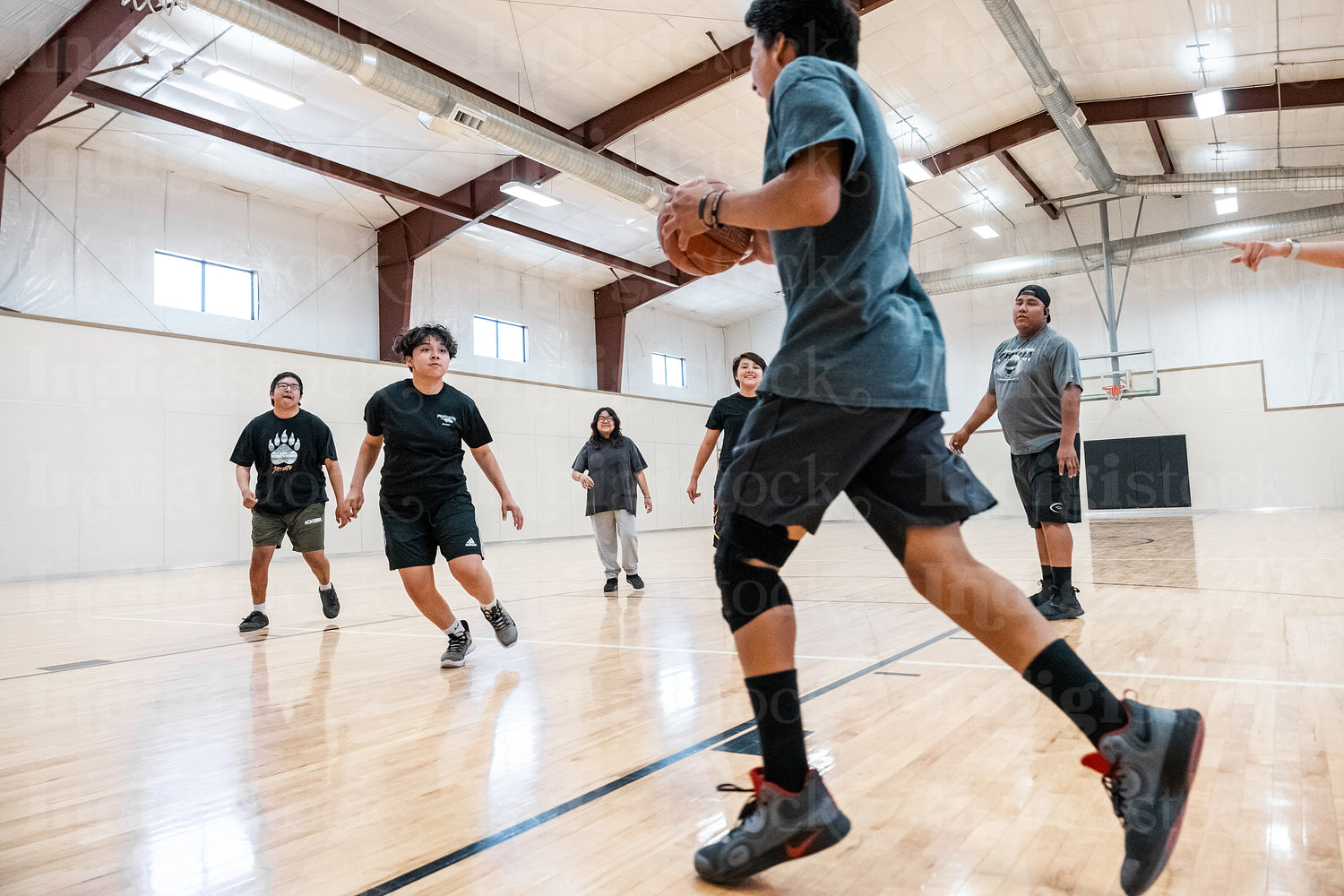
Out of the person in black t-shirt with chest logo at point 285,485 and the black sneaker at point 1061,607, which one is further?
the person in black t-shirt with chest logo at point 285,485

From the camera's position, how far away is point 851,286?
1.44 meters

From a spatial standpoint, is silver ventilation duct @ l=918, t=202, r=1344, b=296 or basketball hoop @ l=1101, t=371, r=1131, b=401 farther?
basketball hoop @ l=1101, t=371, r=1131, b=401

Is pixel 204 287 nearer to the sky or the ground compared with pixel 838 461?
nearer to the sky

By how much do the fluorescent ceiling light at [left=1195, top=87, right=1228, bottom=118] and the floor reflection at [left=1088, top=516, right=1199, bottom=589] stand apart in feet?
18.9

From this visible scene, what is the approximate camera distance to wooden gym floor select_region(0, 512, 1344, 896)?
1.53 m

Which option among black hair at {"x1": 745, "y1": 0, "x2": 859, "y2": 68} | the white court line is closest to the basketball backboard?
the white court line

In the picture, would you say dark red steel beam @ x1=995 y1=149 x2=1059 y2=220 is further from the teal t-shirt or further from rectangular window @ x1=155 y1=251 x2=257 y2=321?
the teal t-shirt

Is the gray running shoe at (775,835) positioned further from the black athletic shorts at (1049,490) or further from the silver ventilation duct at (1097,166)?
the silver ventilation duct at (1097,166)

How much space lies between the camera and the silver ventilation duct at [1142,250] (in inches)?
583

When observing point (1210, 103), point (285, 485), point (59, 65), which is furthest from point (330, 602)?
point (1210, 103)

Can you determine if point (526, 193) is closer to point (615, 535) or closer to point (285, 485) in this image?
point (615, 535)

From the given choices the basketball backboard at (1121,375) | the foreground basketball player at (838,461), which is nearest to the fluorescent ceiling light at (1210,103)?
the basketball backboard at (1121,375)

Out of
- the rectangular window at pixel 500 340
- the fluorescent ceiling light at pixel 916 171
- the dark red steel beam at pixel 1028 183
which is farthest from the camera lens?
the rectangular window at pixel 500 340

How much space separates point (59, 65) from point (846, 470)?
10.7 m
